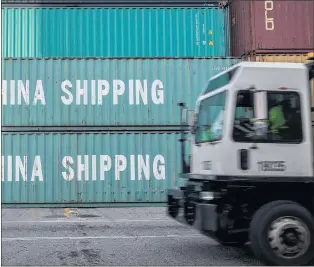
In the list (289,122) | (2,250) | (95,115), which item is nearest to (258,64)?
(289,122)

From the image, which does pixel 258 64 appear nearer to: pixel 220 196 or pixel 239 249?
pixel 220 196

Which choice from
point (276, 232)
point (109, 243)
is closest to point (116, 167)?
point (109, 243)

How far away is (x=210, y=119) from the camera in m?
6.69

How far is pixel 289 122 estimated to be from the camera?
6113mm

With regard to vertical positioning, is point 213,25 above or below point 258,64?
above

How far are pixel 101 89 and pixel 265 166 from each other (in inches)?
367

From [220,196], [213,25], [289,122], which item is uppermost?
[213,25]

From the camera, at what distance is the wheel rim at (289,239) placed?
5.82m

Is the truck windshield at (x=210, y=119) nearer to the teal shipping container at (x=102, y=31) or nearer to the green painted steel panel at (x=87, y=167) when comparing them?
the green painted steel panel at (x=87, y=167)

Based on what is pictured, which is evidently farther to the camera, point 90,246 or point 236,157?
point 90,246

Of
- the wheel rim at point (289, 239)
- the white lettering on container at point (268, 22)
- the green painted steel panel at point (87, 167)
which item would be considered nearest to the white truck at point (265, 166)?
the wheel rim at point (289, 239)

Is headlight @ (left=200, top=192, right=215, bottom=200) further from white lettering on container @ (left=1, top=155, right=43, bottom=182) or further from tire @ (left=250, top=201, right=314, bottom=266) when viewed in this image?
white lettering on container @ (left=1, top=155, right=43, bottom=182)

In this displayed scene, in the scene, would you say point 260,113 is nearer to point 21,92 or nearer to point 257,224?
point 257,224

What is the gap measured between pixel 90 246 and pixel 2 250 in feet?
4.63
